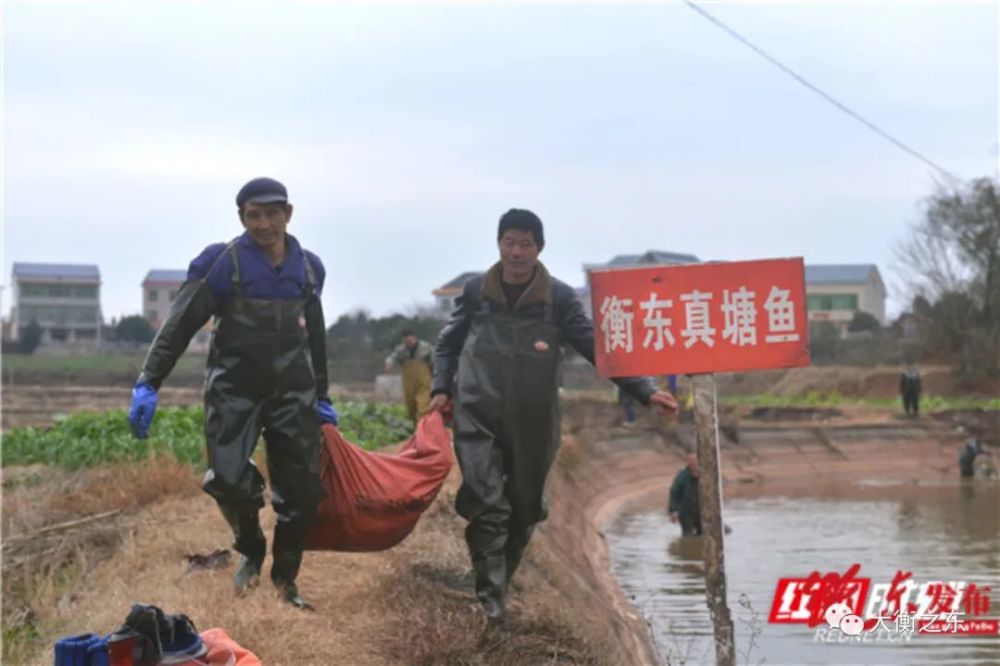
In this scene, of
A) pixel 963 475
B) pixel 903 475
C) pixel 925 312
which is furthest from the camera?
pixel 925 312

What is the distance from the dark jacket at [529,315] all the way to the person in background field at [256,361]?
2.50 ft

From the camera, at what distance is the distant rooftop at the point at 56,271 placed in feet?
286

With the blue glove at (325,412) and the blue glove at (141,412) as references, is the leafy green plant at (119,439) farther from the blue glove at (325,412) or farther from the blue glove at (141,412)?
the blue glove at (141,412)

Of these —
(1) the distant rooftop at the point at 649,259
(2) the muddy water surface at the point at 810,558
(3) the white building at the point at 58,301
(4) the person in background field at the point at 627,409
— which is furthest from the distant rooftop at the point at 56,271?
(2) the muddy water surface at the point at 810,558

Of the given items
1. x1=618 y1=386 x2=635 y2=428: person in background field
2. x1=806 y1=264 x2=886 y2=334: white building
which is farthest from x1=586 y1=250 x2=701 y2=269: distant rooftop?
x1=618 y1=386 x2=635 y2=428: person in background field

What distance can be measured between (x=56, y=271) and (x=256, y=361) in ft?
285

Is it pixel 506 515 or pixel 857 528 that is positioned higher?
pixel 506 515

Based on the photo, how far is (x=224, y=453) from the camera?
622cm

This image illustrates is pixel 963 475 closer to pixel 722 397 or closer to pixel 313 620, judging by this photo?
pixel 722 397

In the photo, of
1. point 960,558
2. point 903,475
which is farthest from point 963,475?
point 960,558

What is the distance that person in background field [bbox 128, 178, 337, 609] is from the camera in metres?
6.24

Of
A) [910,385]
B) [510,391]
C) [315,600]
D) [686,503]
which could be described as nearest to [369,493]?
[315,600]

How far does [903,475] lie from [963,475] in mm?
2023
